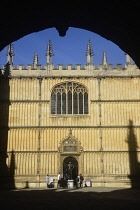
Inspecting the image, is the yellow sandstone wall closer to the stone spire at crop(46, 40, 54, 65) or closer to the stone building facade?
the stone building facade

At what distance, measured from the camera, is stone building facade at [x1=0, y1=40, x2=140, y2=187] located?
21703 mm

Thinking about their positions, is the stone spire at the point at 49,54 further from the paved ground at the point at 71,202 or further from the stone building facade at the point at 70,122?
the paved ground at the point at 71,202

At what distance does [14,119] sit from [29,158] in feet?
11.2

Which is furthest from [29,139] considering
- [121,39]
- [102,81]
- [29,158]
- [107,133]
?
[121,39]

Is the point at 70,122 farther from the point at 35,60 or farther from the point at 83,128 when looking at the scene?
the point at 35,60

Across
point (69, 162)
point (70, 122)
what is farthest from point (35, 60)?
point (69, 162)

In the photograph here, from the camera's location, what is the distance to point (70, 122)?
22609mm

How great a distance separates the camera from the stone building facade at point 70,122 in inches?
854

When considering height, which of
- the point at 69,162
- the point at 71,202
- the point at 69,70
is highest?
the point at 69,70

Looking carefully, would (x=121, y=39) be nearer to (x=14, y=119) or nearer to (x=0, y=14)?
(x=0, y=14)

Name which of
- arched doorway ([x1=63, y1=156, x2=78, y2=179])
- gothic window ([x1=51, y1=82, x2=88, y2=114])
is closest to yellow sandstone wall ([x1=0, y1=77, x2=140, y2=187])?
gothic window ([x1=51, y1=82, x2=88, y2=114])

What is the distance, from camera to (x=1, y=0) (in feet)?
15.6

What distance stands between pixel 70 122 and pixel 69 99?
6.56 ft

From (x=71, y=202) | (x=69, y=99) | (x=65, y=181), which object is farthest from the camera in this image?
(x=69, y=99)
